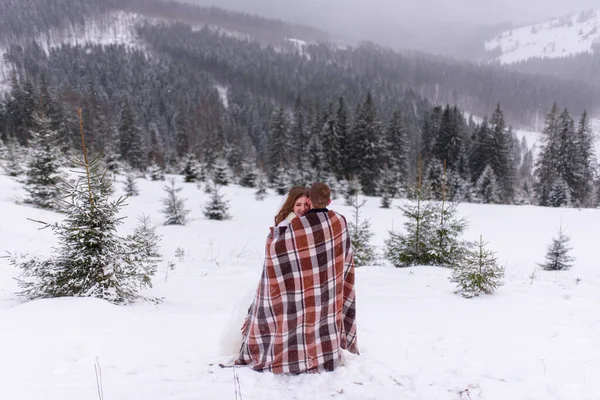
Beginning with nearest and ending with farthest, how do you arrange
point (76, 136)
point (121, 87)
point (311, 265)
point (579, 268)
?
1. point (311, 265)
2. point (579, 268)
3. point (76, 136)
4. point (121, 87)

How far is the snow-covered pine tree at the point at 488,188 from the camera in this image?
3444 cm

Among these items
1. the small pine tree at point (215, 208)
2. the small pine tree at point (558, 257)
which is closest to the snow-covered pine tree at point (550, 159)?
the small pine tree at point (558, 257)

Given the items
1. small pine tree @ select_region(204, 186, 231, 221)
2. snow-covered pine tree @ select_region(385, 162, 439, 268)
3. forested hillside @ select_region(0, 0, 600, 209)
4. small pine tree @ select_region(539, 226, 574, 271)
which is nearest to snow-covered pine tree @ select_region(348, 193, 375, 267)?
snow-covered pine tree @ select_region(385, 162, 439, 268)

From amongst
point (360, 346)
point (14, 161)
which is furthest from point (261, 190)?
point (360, 346)

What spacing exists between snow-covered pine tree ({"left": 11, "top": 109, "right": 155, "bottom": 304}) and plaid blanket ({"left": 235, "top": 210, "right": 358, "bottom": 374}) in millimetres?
2486

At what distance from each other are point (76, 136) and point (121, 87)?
5723cm

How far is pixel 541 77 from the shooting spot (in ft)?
541

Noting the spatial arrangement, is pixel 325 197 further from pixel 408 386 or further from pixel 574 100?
pixel 574 100

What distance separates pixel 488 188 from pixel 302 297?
37489mm

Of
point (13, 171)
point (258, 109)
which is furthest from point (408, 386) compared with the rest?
point (258, 109)

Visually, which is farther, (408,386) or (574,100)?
(574,100)

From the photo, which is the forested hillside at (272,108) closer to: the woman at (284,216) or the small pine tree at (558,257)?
the woman at (284,216)

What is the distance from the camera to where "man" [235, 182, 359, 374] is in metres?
3.17

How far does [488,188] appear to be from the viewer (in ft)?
113
